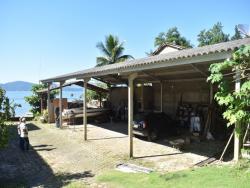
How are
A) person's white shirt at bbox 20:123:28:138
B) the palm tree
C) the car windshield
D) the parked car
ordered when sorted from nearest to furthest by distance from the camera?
1. person's white shirt at bbox 20:123:28:138
2. the parked car
3. the car windshield
4. the palm tree

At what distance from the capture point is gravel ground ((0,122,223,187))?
375 inches

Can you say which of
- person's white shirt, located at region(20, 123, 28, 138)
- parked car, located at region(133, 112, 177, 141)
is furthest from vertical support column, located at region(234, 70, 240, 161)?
person's white shirt, located at region(20, 123, 28, 138)

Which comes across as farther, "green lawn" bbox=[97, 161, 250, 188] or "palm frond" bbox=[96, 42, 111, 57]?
"palm frond" bbox=[96, 42, 111, 57]

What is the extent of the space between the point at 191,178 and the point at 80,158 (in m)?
5.28

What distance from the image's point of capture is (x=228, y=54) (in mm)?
7281

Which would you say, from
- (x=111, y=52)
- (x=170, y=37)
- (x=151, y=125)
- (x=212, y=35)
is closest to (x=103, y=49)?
(x=111, y=52)

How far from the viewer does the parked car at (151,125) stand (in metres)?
14.7

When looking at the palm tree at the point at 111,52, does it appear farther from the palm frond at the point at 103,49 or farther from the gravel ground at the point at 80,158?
the gravel ground at the point at 80,158

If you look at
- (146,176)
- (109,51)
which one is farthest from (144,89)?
(109,51)

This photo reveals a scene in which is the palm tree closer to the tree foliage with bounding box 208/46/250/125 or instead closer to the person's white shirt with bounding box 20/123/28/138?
the person's white shirt with bounding box 20/123/28/138

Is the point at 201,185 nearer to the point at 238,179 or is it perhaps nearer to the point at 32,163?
the point at 238,179

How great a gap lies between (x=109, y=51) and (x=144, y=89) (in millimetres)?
17905

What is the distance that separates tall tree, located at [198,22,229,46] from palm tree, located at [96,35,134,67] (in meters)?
28.2

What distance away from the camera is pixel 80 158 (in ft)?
38.7
